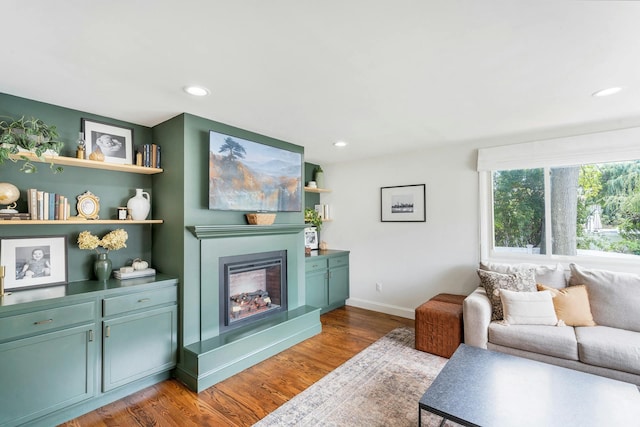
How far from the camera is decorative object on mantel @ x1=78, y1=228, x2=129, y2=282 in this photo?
2420mm

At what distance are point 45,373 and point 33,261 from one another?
2.77ft

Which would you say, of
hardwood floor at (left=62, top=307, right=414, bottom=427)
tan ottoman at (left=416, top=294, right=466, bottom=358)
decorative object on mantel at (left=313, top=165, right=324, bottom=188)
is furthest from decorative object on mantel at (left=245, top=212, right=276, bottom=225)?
tan ottoman at (left=416, top=294, right=466, bottom=358)

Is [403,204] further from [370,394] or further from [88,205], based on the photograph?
[88,205]

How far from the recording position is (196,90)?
214 centimetres

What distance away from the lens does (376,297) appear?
14.4 ft

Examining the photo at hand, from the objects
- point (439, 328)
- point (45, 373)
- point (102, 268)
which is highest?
point (102, 268)

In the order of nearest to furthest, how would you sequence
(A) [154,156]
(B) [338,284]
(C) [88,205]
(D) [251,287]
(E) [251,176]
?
(C) [88,205] → (A) [154,156] → (E) [251,176] → (D) [251,287] → (B) [338,284]

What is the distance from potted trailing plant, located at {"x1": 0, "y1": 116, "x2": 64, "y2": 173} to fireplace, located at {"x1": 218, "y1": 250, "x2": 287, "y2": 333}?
4.94 feet

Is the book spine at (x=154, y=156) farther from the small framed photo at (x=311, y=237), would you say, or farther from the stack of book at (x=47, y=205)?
the small framed photo at (x=311, y=237)

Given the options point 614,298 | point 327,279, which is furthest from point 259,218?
point 614,298

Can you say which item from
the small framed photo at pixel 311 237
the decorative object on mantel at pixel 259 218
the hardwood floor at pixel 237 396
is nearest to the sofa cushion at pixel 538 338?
the hardwood floor at pixel 237 396

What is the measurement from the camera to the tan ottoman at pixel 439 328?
287 centimetres

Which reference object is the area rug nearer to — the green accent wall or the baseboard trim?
the baseboard trim

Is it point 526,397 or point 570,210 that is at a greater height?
point 570,210
